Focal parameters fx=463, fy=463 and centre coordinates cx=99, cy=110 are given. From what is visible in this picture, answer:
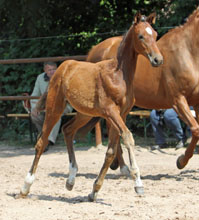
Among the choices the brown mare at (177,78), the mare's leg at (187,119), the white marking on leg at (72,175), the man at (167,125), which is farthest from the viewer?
the man at (167,125)

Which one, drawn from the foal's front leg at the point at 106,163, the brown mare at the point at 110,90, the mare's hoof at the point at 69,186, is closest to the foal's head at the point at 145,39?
the brown mare at the point at 110,90

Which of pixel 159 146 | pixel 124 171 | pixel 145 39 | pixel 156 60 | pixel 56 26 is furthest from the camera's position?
pixel 56 26

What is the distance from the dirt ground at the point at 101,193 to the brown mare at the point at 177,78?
0.49 meters

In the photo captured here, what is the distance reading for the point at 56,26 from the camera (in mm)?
10359

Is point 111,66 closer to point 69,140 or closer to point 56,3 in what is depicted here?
point 69,140

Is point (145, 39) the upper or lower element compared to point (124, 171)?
upper

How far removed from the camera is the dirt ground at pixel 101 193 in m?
3.83

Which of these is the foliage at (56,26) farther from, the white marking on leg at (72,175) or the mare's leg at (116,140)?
the mare's leg at (116,140)

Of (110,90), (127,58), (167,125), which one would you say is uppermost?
(127,58)

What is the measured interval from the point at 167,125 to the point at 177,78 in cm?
268

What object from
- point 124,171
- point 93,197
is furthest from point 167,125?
point 93,197

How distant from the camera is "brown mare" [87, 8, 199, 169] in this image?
17.6 feet

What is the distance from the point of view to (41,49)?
10.0m

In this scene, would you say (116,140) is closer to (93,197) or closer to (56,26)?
(93,197)
